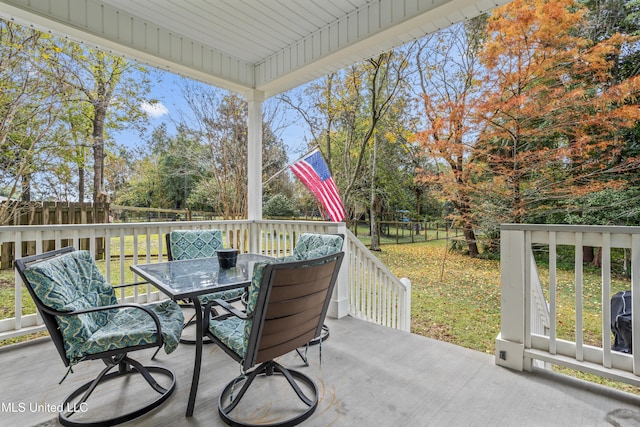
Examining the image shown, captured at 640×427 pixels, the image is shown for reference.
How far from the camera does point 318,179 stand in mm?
4590

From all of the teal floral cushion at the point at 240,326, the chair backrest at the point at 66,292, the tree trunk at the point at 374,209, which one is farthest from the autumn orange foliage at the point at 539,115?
the chair backrest at the point at 66,292

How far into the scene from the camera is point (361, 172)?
9.07 meters

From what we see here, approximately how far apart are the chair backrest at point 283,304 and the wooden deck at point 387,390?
476 millimetres

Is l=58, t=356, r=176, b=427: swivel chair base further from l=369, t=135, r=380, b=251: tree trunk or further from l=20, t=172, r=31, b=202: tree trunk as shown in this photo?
l=369, t=135, r=380, b=251: tree trunk

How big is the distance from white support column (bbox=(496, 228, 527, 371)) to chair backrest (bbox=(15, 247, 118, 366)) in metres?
2.76

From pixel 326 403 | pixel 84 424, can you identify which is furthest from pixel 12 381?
pixel 326 403

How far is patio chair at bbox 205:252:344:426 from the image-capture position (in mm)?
1534

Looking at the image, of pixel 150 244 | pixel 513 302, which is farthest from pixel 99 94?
pixel 513 302

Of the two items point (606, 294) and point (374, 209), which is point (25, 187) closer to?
point (606, 294)

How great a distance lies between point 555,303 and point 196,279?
255 cm

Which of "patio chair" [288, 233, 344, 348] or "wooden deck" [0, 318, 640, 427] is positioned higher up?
"patio chair" [288, 233, 344, 348]

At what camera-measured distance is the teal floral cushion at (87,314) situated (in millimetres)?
1602

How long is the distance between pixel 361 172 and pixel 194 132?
460cm
